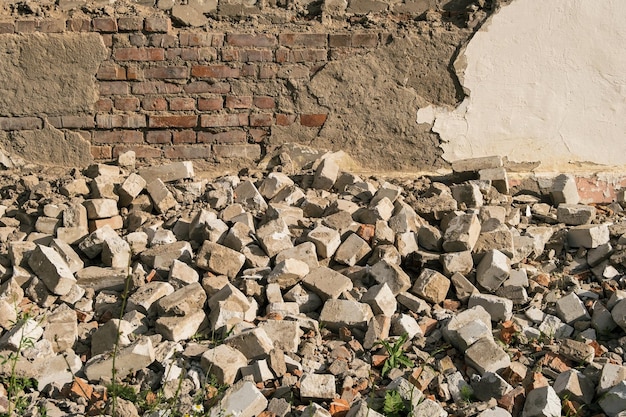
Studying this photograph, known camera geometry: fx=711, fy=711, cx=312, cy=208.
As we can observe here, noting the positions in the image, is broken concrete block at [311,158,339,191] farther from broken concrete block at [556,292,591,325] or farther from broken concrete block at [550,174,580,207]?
broken concrete block at [556,292,591,325]

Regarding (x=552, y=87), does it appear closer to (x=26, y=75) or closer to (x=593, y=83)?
(x=593, y=83)

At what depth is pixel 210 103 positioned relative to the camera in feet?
15.3

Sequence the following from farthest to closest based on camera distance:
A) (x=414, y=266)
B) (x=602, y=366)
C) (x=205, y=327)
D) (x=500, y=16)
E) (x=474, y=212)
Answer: (x=500, y=16)
(x=474, y=212)
(x=414, y=266)
(x=205, y=327)
(x=602, y=366)

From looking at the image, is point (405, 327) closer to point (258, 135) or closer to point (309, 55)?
point (258, 135)

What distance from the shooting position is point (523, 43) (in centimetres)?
457

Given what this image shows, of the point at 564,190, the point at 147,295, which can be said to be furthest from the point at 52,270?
the point at 564,190

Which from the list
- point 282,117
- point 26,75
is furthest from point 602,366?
point 26,75

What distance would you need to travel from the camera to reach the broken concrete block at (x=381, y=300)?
3.28m

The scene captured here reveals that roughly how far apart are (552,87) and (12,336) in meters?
3.50

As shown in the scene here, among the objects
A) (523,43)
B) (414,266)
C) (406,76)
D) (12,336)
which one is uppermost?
(523,43)

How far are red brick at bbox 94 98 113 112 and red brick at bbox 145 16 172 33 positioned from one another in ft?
1.75

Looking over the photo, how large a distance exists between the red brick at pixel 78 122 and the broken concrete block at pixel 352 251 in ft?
6.71

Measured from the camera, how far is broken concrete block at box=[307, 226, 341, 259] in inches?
Result: 143

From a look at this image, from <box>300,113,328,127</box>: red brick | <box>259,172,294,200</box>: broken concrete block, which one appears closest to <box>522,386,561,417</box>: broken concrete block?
<box>259,172,294,200</box>: broken concrete block
